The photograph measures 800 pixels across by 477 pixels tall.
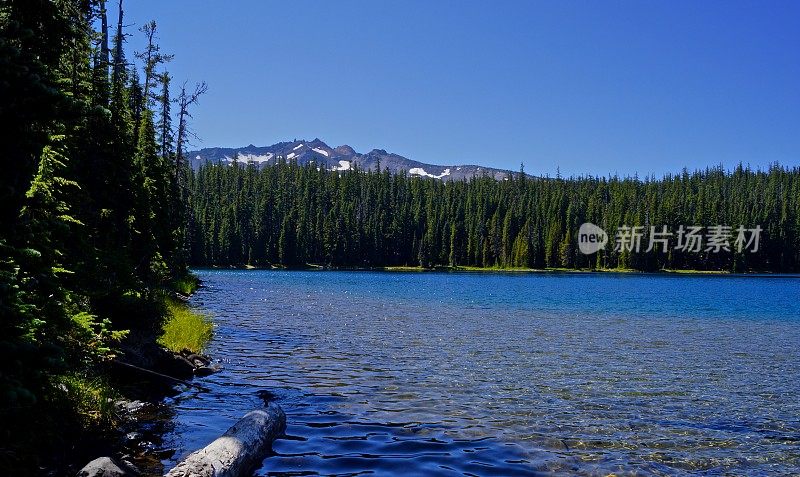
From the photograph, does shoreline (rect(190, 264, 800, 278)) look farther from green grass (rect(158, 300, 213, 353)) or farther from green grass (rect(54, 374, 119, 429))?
green grass (rect(54, 374, 119, 429))

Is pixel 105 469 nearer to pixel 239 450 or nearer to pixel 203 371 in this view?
pixel 239 450

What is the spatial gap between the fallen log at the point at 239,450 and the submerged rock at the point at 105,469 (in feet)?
2.20

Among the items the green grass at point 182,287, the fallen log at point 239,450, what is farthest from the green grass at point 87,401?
the green grass at point 182,287

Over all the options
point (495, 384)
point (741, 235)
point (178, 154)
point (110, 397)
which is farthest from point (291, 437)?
point (741, 235)

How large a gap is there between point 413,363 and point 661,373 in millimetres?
8633

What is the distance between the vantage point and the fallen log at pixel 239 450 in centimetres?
928

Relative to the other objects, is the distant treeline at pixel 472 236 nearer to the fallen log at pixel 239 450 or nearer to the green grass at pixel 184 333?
the green grass at pixel 184 333

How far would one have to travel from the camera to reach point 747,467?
37.2 ft

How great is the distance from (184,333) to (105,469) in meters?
15.7

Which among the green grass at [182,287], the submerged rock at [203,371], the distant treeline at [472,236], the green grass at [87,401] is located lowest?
the submerged rock at [203,371]

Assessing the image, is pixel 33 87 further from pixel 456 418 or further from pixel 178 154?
pixel 178 154

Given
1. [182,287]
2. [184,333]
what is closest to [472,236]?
[182,287]

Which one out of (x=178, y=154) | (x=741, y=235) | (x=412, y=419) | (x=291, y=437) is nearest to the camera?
(x=291, y=437)

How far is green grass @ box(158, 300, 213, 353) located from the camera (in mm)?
21562
